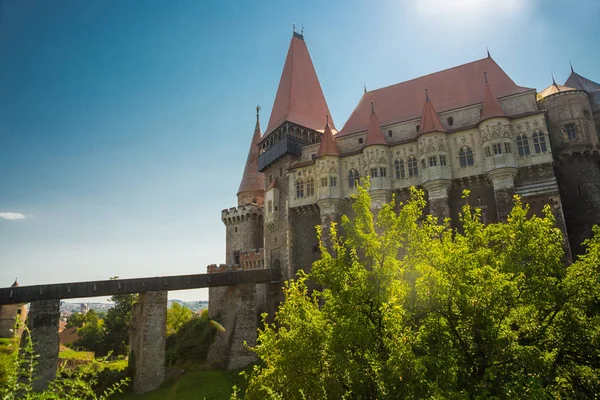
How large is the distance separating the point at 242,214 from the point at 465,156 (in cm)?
2259

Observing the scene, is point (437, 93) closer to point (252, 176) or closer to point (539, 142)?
point (539, 142)

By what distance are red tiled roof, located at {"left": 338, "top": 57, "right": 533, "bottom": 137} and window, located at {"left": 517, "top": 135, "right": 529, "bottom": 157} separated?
11.9ft

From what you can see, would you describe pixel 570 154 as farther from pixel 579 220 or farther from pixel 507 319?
pixel 507 319

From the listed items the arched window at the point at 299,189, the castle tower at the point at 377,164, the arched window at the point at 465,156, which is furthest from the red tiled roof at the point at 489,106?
the arched window at the point at 299,189

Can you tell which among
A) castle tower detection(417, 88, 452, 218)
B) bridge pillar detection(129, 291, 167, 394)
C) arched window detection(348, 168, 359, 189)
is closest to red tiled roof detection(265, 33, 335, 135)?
arched window detection(348, 168, 359, 189)

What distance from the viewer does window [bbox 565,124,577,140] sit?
22.8 meters

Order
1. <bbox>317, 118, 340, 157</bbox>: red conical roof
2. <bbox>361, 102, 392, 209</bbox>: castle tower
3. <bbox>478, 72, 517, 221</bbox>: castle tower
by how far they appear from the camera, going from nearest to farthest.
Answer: <bbox>478, 72, 517, 221</bbox>: castle tower
<bbox>361, 102, 392, 209</bbox>: castle tower
<bbox>317, 118, 340, 157</bbox>: red conical roof

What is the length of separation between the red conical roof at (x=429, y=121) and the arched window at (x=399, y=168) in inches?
95.1

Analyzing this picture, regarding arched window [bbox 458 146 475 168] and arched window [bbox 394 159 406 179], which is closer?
arched window [bbox 458 146 475 168]

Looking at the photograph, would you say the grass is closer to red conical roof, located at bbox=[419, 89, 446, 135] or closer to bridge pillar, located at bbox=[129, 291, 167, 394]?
bridge pillar, located at bbox=[129, 291, 167, 394]

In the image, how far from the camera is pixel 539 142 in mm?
22672

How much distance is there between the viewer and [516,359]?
9.39 metres

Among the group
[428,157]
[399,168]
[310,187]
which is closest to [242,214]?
[310,187]

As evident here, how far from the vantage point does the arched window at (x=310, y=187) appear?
3012 centimetres
